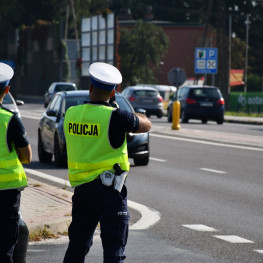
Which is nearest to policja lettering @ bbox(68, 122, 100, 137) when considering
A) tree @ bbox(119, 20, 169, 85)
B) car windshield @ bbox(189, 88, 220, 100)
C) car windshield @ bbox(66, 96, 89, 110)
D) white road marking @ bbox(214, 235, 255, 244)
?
white road marking @ bbox(214, 235, 255, 244)

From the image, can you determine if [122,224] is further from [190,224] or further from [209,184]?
[209,184]

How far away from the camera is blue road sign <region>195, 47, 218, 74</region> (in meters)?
46.2

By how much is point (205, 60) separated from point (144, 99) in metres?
4.20

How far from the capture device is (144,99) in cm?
4431

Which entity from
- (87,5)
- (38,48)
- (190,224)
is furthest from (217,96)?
(87,5)

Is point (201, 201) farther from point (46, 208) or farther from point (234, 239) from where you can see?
point (234, 239)

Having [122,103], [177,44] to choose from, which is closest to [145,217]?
[122,103]

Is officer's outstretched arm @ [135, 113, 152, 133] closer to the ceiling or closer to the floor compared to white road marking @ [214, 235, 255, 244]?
closer to the ceiling

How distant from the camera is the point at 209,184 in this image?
15281 mm

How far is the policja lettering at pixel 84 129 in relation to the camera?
6109mm

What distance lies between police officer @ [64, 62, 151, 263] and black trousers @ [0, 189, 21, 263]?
35 centimetres

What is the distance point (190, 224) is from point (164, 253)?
2.02m

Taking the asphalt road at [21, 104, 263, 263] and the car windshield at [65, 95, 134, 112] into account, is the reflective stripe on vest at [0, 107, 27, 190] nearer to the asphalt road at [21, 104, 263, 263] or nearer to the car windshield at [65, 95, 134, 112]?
the asphalt road at [21, 104, 263, 263]

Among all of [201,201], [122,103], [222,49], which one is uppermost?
[222,49]
